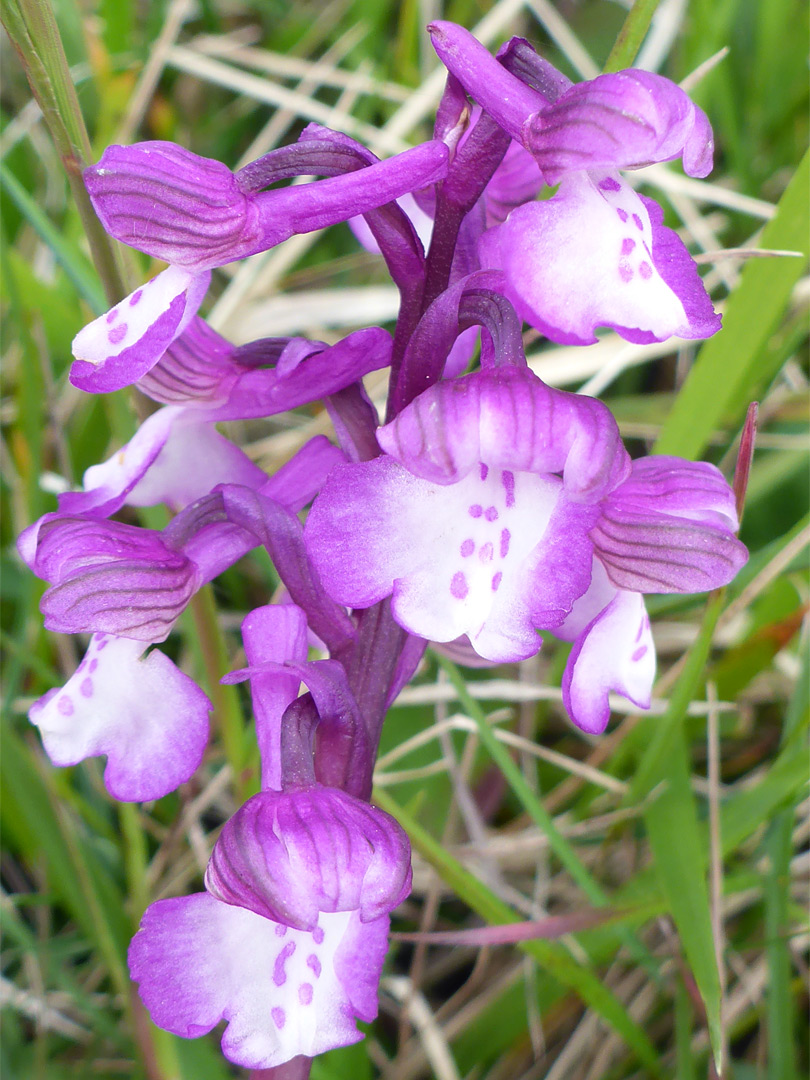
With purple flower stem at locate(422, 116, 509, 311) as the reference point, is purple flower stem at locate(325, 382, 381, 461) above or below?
below

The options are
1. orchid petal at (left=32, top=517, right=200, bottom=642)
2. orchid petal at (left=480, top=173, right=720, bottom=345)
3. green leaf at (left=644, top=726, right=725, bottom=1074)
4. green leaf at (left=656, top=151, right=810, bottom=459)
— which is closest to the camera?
orchid petal at (left=480, top=173, right=720, bottom=345)

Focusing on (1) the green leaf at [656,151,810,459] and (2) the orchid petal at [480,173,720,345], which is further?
(1) the green leaf at [656,151,810,459]

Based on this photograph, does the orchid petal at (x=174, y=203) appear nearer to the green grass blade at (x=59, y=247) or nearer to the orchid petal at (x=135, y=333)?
the orchid petal at (x=135, y=333)

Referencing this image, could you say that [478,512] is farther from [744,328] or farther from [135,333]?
[744,328]

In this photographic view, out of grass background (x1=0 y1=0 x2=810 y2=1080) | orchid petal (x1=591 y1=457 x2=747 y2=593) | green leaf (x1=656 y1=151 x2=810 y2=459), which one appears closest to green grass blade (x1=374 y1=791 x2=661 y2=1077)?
grass background (x1=0 y1=0 x2=810 y2=1080)

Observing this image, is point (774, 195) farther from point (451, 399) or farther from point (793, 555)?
point (451, 399)

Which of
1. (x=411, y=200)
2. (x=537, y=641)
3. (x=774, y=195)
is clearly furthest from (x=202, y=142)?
(x=537, y=641)

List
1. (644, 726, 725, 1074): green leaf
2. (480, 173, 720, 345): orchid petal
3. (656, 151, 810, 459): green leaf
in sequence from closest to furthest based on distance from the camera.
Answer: (480, 173, 720, 345): orchid petal < (644, 726, 725, 1074): green leaf < (656, 151, 810, 459): green leaf

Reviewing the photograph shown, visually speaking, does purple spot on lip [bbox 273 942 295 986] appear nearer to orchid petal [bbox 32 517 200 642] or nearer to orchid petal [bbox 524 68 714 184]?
orchid petal [bbox 32 517 200 642]
